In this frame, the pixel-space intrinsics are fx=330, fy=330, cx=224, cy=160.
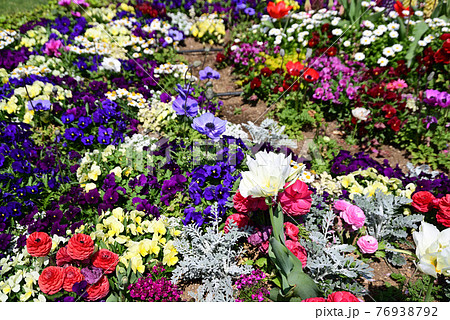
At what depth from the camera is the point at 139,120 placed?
3.57 m

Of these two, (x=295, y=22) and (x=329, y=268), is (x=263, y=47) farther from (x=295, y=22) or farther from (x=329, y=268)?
(x=329, y=268)

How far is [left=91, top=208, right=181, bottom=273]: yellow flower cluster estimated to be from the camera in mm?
2237

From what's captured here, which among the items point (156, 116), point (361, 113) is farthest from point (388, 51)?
point (156, 116)

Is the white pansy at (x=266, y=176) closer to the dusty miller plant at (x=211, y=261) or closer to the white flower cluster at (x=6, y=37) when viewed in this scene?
the dusty miller plant at (x=211, y=261)

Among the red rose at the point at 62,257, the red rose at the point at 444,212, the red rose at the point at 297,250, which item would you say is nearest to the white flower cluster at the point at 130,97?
the red rose at the point at 62,257

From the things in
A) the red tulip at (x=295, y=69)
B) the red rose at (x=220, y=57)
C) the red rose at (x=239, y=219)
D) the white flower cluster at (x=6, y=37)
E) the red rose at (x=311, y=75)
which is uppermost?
the white flower cluster at (x=6, y=37)

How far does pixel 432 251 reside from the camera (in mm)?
1424

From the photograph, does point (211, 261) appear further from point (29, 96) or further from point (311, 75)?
point (29, 96)

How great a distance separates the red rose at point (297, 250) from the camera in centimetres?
210

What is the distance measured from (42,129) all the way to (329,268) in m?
2.98

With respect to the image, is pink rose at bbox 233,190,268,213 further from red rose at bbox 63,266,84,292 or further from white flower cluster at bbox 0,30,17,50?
white flower cluster at bbox 0,30,17,50

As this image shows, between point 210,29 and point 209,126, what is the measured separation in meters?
3.17

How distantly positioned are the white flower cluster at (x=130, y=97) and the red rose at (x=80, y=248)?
1.87 metres

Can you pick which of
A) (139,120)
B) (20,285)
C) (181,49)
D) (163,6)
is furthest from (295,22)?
(20,285)
